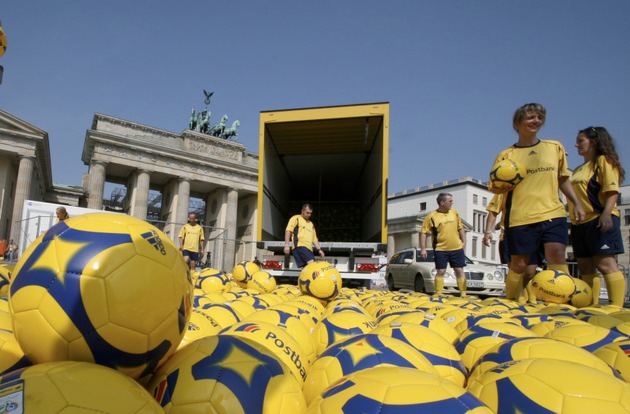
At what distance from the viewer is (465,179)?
230ft

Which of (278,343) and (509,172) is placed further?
(509,172)

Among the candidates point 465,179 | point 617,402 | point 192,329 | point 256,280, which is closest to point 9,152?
point 256,280

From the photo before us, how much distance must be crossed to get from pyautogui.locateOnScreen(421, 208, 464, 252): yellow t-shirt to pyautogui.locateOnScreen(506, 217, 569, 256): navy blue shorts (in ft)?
9.12

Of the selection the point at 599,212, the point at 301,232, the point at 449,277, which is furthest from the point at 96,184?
the point at 599,212

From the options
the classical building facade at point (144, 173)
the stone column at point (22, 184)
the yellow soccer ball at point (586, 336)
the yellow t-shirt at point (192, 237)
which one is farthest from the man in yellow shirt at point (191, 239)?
the stone column at point (22, 184)

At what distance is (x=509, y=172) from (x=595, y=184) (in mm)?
1181

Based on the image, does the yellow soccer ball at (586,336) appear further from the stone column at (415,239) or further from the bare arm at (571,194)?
the stone column at (415,239)

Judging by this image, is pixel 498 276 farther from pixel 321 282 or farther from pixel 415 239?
pixel 415 239

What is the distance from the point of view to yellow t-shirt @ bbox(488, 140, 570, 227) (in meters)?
4.95

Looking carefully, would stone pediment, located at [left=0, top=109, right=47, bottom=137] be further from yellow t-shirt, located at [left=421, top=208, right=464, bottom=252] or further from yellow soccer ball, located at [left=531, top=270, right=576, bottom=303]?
yellow soccer ball, located at [left=531, top=270, right=576, bottom=303]

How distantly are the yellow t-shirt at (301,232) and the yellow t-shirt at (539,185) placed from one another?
4212 mm

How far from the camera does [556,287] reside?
203 inches

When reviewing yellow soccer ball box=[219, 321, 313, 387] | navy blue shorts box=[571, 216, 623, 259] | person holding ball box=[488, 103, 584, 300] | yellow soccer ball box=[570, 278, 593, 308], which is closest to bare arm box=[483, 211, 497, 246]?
person holding ball box=[488, 103, 584, 300]

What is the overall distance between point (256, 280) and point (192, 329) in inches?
190
